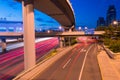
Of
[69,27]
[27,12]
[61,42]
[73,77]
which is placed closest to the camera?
[73,77]

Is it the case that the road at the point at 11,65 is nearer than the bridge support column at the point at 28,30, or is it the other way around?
the bridge support column at the point at 28,30

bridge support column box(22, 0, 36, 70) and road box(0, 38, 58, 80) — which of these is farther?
road box(0, 38, 58, 80)

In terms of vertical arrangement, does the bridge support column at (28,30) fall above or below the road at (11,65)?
above

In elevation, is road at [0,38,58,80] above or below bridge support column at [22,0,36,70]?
below

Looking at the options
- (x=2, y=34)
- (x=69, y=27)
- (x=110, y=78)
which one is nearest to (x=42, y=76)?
(x=110, y=78)

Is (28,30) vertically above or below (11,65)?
above

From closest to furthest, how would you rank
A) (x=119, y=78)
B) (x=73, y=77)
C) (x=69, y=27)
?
(x=119, y=78), (x=73, y=77), (x=69, y=27)

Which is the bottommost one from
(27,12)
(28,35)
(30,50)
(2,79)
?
(2,79)

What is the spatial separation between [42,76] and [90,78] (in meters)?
6.26

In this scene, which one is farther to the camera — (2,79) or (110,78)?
(2,79)

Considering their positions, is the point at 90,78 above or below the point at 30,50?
below

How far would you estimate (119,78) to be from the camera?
904 inches

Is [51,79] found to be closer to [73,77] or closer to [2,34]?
[73,77]

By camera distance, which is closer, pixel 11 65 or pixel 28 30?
pixel 28 30
